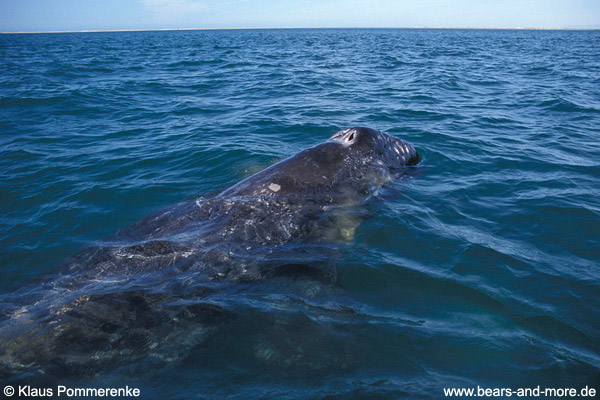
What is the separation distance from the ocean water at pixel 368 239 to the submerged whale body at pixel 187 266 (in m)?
0.08

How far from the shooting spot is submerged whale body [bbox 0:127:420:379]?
3938mm

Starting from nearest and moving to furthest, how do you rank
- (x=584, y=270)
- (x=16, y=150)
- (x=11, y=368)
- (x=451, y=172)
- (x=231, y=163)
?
1. (x=11, y=368)
2. (x=584, y=270)
3. (x=451, y=172)
4. (x=231, y=163)
5. (x=16, y=150)

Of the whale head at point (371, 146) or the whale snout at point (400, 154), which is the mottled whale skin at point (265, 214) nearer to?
the whale head at point (371, 146)

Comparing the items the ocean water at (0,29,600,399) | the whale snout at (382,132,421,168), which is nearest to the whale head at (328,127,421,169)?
the whale snout at (382,132,421,168)

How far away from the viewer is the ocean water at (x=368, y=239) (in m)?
3.86

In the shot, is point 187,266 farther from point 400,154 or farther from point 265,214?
point 400,154

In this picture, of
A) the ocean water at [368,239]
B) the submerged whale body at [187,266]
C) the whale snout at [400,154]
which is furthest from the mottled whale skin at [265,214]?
the whale snout at [400,154]

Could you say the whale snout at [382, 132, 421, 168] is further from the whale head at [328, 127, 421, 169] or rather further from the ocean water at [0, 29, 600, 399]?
the ocean water at [0, 29, 600, 399]

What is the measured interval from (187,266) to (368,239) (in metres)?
2.91

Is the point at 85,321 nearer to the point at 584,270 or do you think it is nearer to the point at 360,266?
the point at 360,266

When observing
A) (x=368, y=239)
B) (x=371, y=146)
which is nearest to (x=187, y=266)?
(x=368, y=239)

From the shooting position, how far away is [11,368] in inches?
140

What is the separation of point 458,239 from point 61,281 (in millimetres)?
5886

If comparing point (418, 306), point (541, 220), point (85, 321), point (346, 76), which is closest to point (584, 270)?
point (541, 220)
